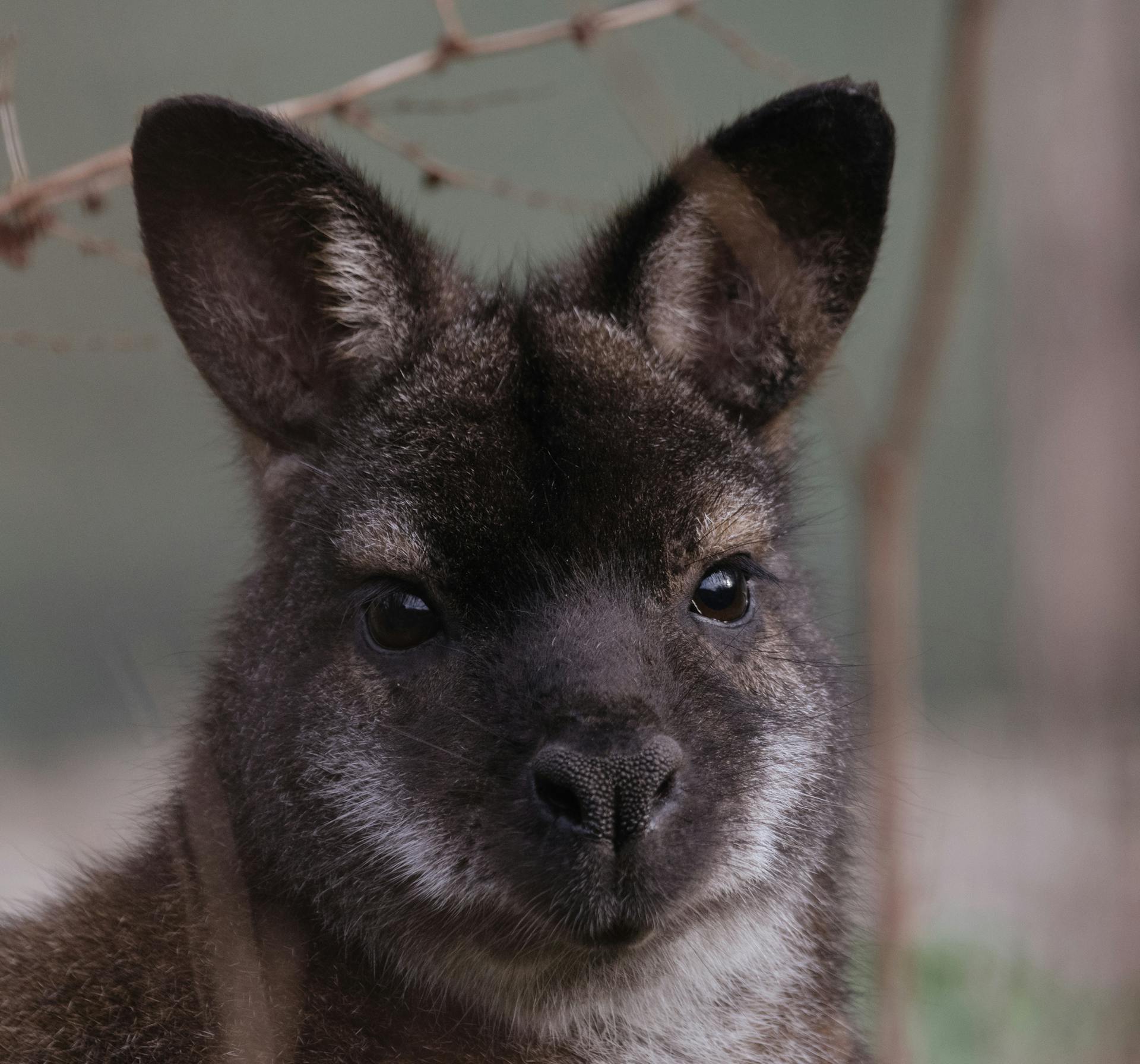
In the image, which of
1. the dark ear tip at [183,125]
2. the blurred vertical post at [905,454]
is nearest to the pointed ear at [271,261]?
the dark ear tip at [183,125]

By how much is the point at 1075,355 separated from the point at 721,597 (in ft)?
18.5

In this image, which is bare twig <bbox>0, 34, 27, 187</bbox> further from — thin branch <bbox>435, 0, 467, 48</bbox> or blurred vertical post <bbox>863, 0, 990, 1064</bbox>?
blurred vertical post <bbox>863, 0, 990, 1064</bbox>

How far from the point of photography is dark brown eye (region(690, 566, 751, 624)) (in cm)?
435

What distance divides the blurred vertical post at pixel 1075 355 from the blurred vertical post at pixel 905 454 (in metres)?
2.49

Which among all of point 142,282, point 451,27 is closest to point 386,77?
point 451,27

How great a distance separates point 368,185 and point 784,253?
1.29m

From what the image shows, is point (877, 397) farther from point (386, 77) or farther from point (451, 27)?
point (386, 77)

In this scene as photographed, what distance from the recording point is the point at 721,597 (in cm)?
438

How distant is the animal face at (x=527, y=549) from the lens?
377 centimetres

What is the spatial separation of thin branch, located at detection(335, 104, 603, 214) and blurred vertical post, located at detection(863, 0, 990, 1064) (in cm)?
142

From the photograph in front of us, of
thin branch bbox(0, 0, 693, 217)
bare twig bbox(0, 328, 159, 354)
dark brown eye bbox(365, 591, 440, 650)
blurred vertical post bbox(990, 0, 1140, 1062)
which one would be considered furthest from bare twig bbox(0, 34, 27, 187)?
blurred vertical post bbox(990, 0, 1140, 1062)

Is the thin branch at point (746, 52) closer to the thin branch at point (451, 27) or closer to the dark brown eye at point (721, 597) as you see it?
the thin branch at point (451, 27)

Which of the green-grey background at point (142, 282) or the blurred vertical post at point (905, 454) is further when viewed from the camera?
the green-grey background at point (142, 282)

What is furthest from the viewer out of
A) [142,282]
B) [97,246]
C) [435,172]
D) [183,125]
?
[142,282]
